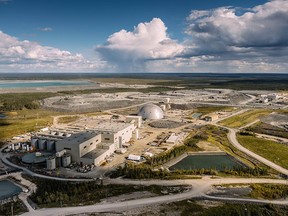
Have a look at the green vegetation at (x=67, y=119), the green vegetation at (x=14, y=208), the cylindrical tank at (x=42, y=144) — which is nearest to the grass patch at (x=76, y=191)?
the green vegetation at (x=14, y=208)

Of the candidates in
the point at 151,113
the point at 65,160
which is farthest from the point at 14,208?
the point at 151,113

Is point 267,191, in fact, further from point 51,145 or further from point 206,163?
point 51,145

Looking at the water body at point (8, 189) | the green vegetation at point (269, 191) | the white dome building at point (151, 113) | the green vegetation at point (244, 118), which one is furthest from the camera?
the white dome building at point (151, 113)

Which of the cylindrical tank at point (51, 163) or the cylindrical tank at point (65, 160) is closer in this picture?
the cylindrical tank at point (51, 163)

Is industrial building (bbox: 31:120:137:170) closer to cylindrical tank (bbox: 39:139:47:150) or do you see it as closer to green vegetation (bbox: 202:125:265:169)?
cylindrical tank (bbox: 39:139:47:150)

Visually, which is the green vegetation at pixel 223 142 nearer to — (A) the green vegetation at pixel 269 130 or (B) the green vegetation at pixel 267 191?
(B) the green vegetation at pixel 267 191

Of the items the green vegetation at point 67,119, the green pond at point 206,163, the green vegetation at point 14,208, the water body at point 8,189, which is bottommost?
the water body at point 8,189

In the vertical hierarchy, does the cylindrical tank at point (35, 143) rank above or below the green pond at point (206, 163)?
above
